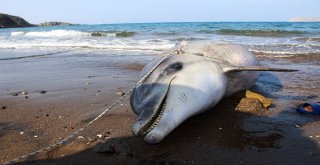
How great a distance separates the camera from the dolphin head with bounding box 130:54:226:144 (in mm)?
3482

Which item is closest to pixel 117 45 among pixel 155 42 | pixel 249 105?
pixel 155 42

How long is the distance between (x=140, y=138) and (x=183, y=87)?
2.28ft

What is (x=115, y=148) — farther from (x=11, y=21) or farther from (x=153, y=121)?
A: (x=11, y=21)

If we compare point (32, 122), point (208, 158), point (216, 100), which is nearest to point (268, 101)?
point (216, 100)

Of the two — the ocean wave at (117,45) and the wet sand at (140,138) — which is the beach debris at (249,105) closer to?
the wet sand at (140,138)

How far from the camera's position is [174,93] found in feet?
12.4

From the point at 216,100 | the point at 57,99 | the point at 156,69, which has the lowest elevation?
the point at 57,99

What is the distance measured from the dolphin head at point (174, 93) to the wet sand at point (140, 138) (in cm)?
22

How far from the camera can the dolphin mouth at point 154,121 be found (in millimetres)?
3482

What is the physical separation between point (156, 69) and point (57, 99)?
6.69 ft

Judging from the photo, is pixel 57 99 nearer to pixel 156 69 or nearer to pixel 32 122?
pixel 32 122

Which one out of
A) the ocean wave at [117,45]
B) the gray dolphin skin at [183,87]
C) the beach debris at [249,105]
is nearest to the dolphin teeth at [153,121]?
the gray dolphin skin at [183,87]

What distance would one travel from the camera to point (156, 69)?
4.38m

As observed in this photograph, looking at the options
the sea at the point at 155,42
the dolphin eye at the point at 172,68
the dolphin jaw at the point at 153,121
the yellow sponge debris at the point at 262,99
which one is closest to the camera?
the dolphin jaw at the point at 153,121
